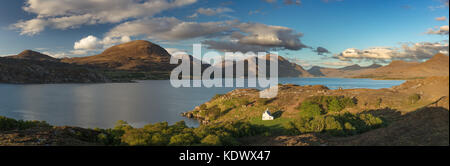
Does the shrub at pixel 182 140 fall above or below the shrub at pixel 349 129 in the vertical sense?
above

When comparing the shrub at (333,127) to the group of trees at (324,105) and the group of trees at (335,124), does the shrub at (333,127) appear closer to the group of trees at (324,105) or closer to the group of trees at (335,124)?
the group of trees at (335,124)

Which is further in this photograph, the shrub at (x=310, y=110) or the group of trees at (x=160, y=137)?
the shrub at (x=310, y=110)

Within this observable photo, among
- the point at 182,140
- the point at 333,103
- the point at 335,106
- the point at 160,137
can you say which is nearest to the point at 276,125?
the point at 335,106

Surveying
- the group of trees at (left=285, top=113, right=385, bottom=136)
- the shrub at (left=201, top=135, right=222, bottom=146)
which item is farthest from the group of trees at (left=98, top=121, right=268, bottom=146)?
the group of trees at (left=285, top=113, right=385, bottom=136)

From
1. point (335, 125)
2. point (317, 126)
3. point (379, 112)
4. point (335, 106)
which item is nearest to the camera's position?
point (335, 125)

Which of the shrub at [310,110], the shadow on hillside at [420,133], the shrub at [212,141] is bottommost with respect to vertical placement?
the shrub at [310,110]

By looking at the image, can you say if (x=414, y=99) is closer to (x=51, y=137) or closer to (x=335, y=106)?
(x=335, y=106)

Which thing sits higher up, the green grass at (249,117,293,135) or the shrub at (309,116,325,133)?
the shrub at (309,116,325,133)

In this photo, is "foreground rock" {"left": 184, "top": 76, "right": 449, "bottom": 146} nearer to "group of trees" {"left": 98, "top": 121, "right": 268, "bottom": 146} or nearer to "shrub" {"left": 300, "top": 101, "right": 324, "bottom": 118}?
"shrub" {"left": 300, "top": 101, "right": 324, "bottom": 118}

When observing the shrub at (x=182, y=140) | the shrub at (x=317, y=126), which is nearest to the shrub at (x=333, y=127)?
the shrub at (x=317, y=126)

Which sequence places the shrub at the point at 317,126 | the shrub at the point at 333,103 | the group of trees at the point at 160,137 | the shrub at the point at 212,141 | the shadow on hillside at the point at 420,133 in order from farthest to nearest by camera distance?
the shrub at the point at 333,103 → the shrub at the point at 317,126 → the group of trees at the point at 160,137 → the shrub at the point at 212,141 → the shadow on hillside at the point at 420,133
